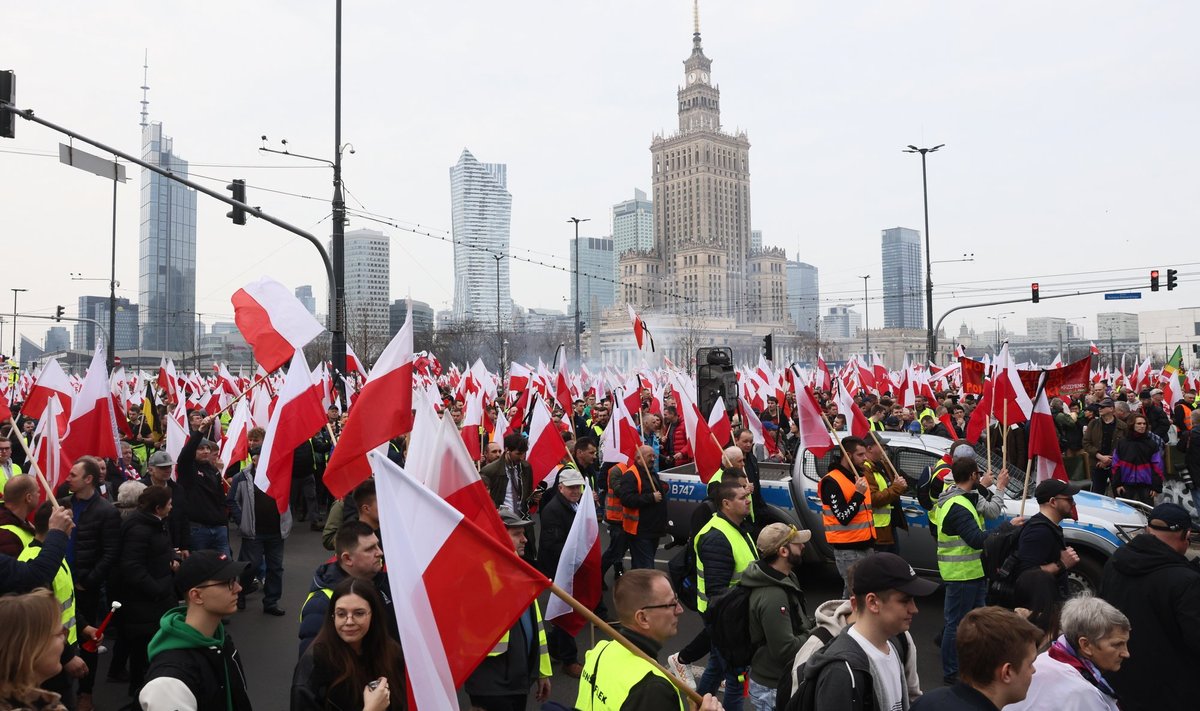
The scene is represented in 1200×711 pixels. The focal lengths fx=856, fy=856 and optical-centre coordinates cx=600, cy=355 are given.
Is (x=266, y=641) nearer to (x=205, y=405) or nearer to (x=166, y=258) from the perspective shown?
(x=205, y=405)

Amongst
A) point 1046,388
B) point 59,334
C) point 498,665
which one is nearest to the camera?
point 498,665

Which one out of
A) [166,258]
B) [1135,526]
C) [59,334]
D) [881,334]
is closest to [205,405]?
[1135,526]

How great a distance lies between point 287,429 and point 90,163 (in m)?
7.54

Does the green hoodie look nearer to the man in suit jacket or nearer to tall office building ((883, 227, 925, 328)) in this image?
the man in suit jacket

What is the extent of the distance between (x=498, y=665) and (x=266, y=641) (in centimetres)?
424

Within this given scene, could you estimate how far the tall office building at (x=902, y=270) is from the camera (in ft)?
541

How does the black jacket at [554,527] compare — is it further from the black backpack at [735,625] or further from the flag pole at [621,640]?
the flag pole at [621,640]

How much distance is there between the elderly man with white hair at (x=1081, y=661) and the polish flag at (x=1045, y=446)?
4.60 m

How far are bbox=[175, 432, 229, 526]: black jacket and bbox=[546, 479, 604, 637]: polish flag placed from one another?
13.8 ft

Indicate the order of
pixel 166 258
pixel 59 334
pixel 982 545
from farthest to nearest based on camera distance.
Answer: pixel 59 334 → pixel 166 258 → pixel 982 545

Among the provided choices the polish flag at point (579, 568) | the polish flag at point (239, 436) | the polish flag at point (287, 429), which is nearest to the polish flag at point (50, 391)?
the polish flag at point (239, 436)

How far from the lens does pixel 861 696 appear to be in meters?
3.08

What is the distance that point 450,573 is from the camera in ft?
10.5

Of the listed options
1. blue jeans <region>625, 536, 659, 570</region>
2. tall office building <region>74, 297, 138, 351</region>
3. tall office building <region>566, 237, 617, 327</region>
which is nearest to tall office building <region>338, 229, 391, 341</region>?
tall office building <region>74, 297, 138, 351</region>
